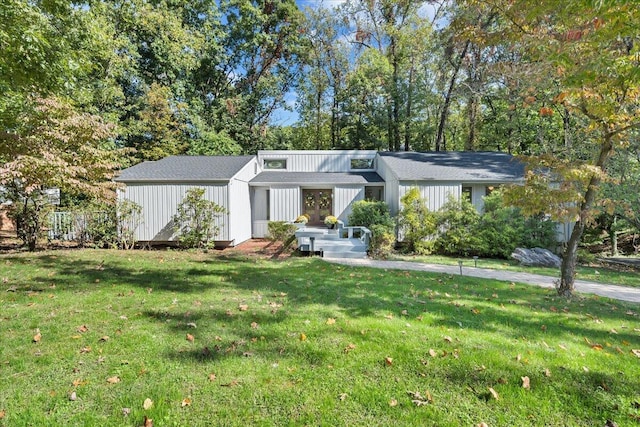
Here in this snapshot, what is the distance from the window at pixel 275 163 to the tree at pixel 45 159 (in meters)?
8.28

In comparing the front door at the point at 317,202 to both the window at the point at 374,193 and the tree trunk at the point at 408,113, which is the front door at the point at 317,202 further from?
the tree trunk at the point at 408,113

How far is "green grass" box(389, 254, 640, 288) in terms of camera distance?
8617 millimetres

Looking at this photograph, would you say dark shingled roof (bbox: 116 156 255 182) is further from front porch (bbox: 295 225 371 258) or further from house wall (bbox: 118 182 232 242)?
front porch (bbox: 295 225 371 258)

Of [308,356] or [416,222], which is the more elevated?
[416,222]

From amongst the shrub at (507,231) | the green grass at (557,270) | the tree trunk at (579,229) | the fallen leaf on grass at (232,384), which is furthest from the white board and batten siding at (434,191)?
the fallen leaf on grass at (232,384)

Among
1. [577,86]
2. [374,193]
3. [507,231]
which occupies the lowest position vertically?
[507,231]

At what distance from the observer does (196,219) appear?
12.4 m

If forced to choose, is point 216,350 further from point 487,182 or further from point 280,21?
point 280,21

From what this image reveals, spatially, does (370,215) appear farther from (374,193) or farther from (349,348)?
(349,348)

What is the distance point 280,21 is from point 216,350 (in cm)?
2806

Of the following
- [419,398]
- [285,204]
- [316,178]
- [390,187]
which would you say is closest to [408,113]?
[390,187]

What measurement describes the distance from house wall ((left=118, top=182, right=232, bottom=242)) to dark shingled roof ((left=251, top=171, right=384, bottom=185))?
9.61 ft

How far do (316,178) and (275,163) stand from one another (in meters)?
3.42

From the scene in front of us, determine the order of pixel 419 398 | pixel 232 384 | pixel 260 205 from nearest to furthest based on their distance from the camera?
pixel 419 398 → pixel 232 384 → pixel 260 205
